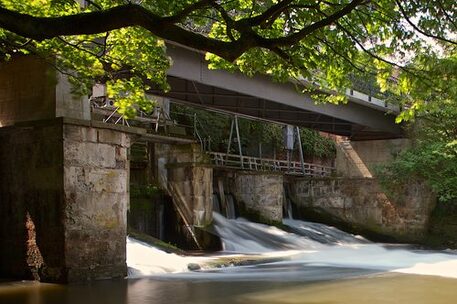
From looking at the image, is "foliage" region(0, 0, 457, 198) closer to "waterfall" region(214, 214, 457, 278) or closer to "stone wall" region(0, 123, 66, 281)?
"stone wall" region(0, 123, 66, 281)

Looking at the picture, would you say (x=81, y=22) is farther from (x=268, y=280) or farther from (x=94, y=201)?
(x=268, y=280)

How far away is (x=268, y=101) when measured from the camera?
70.0ft

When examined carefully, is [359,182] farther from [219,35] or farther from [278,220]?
[219,35]

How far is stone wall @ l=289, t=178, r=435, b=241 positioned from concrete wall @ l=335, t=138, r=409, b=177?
5.02 feet

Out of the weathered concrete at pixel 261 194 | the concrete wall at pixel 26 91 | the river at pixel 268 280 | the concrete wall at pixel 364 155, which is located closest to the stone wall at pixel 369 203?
the concrete wall at pixel 364 155

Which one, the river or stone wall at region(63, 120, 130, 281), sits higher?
stone wall at region(63, 120, 130, 281)

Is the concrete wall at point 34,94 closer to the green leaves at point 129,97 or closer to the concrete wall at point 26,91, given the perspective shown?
the concrete wall at point 26,91

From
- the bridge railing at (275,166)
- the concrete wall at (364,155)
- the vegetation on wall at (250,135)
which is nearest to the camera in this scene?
the concrete wall at (364,155)

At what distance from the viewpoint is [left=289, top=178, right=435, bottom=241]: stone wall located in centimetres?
2394

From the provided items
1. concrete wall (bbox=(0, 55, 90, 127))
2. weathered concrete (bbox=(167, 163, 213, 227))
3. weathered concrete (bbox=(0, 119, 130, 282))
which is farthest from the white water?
concrete wall (bbox=(0, 55, 90, 127))

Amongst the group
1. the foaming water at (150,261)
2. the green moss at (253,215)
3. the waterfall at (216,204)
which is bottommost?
the foaming water at (150,261)

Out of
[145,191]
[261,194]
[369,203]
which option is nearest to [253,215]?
[261,194]

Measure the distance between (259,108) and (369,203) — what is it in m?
7.07

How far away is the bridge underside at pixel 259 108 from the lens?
63.1ft
